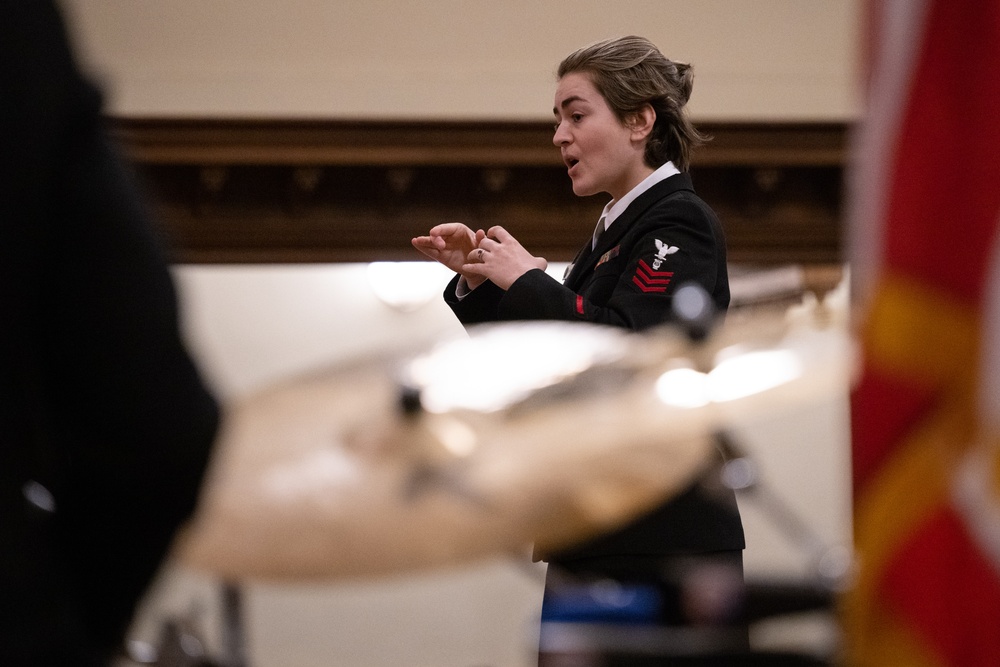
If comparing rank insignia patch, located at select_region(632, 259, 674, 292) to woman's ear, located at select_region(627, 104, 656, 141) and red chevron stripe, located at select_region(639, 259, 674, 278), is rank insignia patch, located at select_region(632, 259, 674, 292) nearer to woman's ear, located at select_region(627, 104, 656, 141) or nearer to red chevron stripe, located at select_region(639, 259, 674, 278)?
red chevron stripe, located at select_region(639, 259, 674, 278)

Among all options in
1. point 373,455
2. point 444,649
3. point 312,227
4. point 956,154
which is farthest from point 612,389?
point 444,649

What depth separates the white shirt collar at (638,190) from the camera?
1688mm

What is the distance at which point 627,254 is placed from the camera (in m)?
1.60

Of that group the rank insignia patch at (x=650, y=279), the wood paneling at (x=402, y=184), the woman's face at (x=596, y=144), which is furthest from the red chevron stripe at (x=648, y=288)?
the wood paneling at (x=402, y=184)

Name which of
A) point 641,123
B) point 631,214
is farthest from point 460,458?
point 641,123

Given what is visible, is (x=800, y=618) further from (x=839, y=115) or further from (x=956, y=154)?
(x=839, y=115)

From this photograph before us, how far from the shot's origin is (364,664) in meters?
3.88

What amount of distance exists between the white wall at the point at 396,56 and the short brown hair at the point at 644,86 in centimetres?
170

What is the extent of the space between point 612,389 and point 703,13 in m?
3.02

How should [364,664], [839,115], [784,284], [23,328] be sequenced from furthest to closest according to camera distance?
[364,664]
[839,115]
[784,284]
[23,328]

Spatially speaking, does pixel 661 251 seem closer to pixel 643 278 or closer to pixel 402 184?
pixel 643 278

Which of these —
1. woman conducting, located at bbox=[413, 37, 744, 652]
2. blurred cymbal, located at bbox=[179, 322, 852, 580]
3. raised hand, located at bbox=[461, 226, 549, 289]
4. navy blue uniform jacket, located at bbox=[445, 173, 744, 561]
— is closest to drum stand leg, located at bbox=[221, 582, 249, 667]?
blurred cymbal, located at bbox=[179, 322, 852, 580]

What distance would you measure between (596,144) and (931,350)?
103 centimetres

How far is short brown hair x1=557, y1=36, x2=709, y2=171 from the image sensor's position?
68.2 inches
